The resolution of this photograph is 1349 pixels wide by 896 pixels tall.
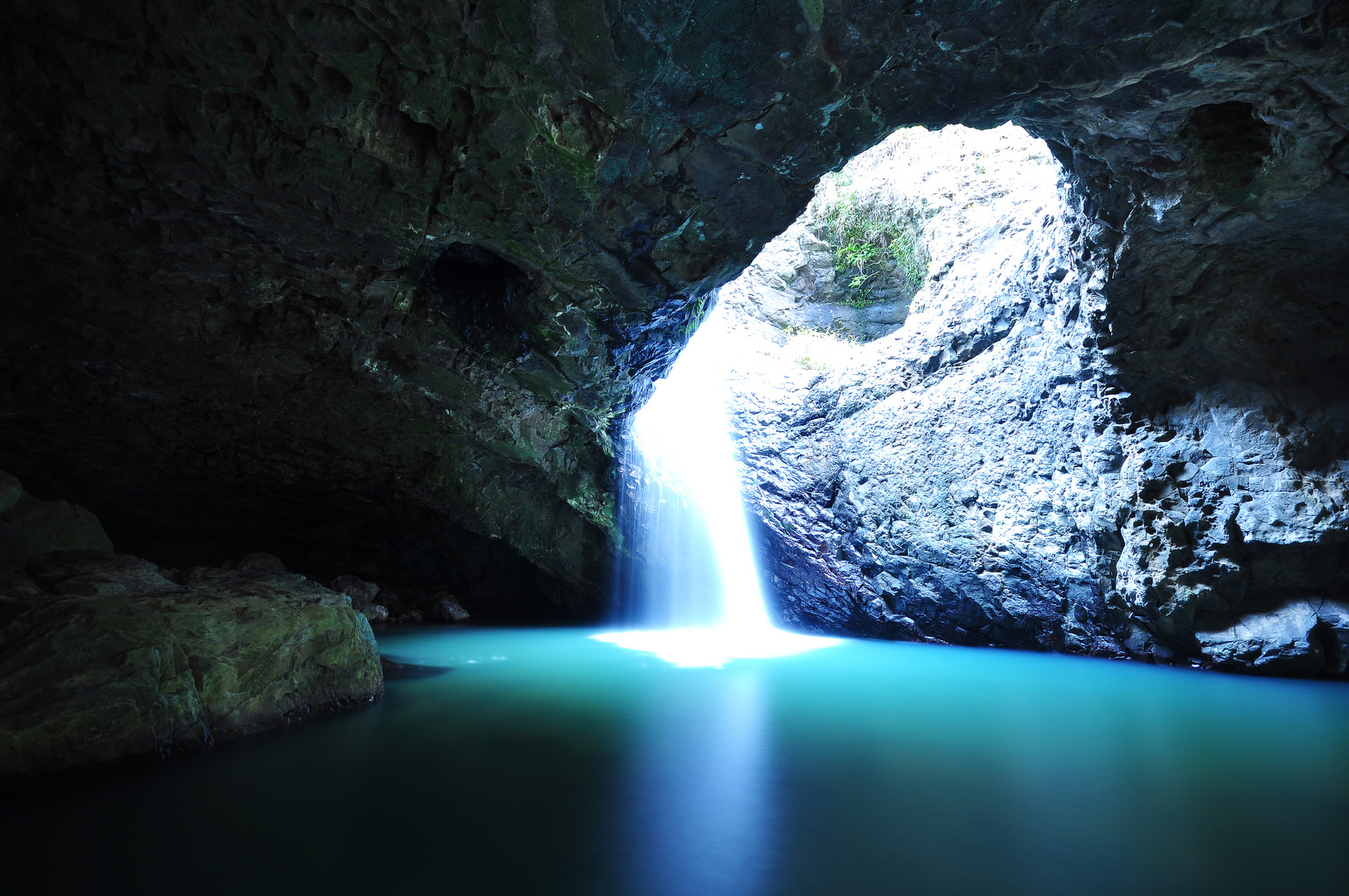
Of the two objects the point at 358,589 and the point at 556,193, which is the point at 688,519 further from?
the point at 556,193

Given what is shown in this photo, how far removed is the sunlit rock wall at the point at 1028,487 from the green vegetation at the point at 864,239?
2.56 meters

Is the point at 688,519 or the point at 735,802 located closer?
the point at 735,802

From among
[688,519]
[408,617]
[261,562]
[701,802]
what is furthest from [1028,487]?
[261,562]

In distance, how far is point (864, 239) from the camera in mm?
13938

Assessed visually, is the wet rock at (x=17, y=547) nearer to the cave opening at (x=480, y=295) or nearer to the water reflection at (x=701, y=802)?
the cave opening at (x=480, y=295)

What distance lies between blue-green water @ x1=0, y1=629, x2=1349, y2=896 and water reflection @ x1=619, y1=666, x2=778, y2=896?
13 mm

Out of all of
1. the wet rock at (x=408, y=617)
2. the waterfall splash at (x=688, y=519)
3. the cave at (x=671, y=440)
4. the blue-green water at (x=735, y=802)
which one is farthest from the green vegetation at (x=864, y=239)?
the blue-green water at (x=735, y=802)

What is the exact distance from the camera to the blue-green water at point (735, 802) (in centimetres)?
234

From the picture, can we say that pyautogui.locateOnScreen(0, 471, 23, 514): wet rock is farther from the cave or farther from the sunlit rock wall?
the sunlit rock wall

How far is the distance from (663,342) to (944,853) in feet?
18.5

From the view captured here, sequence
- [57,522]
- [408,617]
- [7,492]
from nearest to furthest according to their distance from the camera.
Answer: [7,492] < [57,522] < [408,617]

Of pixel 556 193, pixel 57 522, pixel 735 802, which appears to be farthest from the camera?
pixel 57 522

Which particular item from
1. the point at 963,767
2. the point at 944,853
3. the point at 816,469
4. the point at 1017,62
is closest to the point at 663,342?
the point at 816,469

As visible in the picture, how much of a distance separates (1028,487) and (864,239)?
26.4 feet
